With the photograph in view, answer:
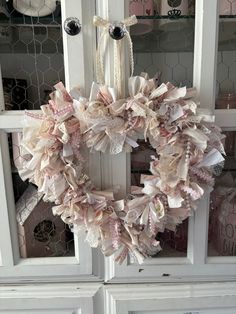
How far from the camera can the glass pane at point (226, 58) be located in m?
0.78

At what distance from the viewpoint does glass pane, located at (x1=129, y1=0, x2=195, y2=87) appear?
2.56 ft

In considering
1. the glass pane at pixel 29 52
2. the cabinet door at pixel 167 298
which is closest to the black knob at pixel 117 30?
the glass pane at pixel 29 52

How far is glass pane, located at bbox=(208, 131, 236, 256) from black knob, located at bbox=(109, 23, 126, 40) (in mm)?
331

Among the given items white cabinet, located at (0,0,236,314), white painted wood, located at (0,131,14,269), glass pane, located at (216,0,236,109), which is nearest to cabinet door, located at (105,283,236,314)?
white cabinet, located at (0,0,236,314)

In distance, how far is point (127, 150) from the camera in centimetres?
80

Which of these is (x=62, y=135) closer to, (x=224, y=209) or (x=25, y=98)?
(x=25, y=98)

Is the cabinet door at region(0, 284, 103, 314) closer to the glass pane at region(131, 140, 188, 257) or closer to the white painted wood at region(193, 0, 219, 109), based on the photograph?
the glass pane at region(131, 140, 188, 257)

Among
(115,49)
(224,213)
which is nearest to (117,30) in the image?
(115,49)

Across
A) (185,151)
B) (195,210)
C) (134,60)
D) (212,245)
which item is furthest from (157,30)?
(212,245)

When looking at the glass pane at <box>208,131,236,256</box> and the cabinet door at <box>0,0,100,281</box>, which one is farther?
the glass pane at <box>208,131,236,256</box>

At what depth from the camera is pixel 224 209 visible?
0.90 meters

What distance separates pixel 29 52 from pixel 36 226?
38 centimetres

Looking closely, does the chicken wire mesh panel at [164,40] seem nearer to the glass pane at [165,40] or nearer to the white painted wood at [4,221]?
the glass pane at [165,40]

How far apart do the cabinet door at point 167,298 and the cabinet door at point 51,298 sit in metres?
0.04
